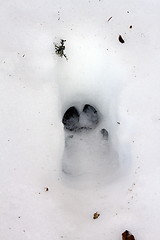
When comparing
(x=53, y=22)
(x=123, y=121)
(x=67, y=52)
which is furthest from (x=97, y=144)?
(x=53, y=22)

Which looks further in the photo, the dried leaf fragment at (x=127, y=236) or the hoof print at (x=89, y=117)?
the hoof print at (x=89, y=117)

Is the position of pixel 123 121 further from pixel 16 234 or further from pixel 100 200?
pixel 16 234

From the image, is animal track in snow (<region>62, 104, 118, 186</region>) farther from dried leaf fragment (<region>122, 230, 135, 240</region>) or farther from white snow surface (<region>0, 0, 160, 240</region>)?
dried leaf fragment (<region>122, 230, 135, 240</region>)

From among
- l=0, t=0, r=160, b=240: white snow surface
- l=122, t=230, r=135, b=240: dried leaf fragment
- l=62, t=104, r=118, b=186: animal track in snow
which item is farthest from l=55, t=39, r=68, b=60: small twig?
l=122, t=230, r=135, b=240: dried leaf fragment

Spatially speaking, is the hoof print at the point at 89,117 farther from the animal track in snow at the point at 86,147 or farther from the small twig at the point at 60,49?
the small twig at the point at 60,49

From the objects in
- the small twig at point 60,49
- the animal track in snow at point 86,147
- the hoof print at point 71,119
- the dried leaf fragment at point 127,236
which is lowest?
the dried leaf fragment at point 127,236

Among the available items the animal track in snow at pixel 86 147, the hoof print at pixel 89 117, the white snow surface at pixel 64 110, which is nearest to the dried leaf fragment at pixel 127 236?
the white snow surface at pixel 64 110

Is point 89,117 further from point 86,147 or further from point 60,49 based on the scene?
point 60,49

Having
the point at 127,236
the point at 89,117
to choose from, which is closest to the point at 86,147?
the point at 89,117

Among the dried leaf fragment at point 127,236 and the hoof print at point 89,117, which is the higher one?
the hoof print at point 89,117
